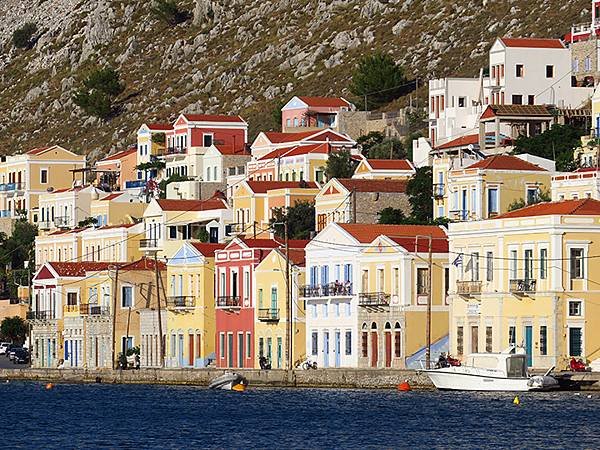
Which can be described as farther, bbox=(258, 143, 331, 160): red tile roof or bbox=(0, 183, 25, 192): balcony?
bbox=(0, 183, 25, 192): balcony

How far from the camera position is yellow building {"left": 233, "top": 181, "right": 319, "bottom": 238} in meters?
136

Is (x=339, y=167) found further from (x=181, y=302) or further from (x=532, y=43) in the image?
(x=181, y=302)

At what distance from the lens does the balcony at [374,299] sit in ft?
350

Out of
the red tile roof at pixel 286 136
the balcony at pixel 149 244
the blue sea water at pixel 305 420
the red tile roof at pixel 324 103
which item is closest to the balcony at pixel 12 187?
the red tile roof at pixel 324 103

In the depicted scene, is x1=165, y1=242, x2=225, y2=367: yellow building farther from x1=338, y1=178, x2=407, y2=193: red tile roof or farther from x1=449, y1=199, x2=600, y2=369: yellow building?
x1=449, y1=199, x2=600, y2=369: yellow building

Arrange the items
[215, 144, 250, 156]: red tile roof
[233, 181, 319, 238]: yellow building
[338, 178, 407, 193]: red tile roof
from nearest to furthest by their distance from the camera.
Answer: [338, 178, 407, 193]: red tile roof
[233, 181, 319, 238]: yellow building
[215, 144, 250, 156]: red tile roof

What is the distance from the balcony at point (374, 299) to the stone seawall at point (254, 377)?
6.72 metres

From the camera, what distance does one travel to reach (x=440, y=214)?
402ft

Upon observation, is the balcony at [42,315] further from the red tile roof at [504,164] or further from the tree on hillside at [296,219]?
the red tile roof at [504,164]

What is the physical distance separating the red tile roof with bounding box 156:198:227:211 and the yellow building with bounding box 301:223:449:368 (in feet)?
97.7

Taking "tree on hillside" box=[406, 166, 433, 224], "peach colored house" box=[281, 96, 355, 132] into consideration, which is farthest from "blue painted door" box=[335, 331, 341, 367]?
"peach colored house" box=[281, 96, 355, 132]

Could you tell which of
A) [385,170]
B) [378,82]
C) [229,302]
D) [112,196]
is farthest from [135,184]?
[229,302]

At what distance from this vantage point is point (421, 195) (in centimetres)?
12575

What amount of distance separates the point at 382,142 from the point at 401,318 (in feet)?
157
